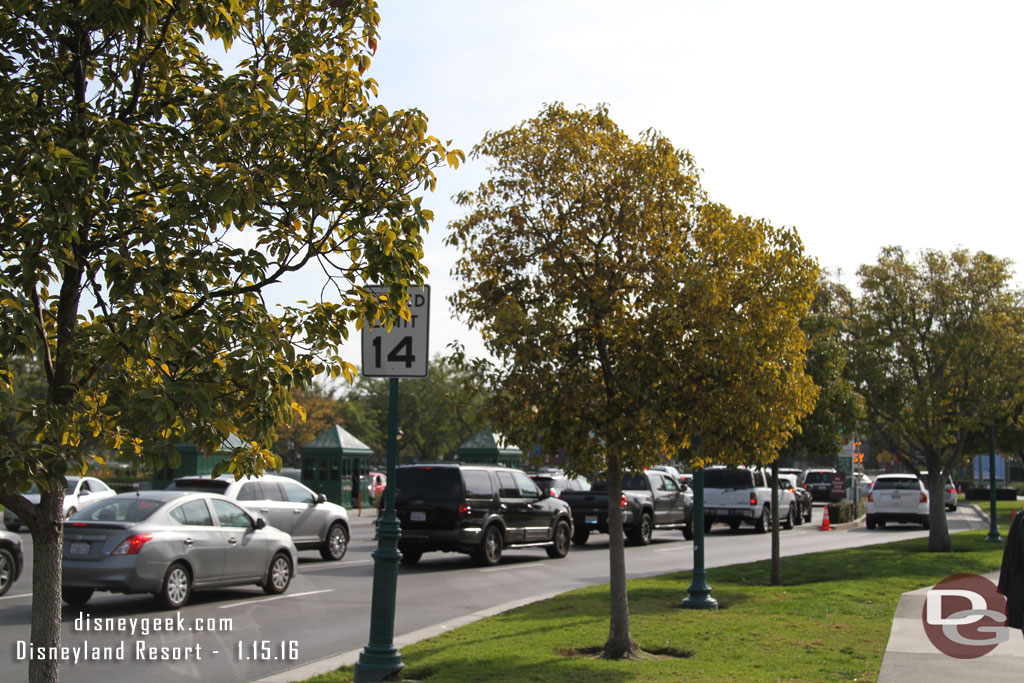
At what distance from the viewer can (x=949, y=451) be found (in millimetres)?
23234

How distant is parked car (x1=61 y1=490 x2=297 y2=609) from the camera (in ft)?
42.4

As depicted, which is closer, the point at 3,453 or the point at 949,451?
the point at 3,453

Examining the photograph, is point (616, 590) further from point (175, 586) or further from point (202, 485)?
point (202, 485)

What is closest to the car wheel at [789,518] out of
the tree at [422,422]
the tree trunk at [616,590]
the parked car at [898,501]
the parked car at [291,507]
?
the parked car at [898,501]

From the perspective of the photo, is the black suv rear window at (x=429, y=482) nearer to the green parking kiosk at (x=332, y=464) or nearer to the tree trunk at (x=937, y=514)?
the tree trunk at (x=937, y=514)

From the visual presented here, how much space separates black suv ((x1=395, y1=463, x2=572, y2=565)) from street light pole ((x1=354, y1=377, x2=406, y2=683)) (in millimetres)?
10092

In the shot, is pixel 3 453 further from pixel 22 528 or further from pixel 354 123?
pixel 22 528

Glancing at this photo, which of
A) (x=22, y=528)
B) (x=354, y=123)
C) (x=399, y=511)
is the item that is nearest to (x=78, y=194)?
(x=354, y=123)

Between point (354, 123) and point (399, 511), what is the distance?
15.2m

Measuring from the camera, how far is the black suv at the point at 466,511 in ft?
65.0

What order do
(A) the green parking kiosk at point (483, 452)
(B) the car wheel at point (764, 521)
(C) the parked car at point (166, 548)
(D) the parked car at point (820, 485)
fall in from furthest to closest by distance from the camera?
(D) the parked car at point (820, 485), (A) the green parking kiosk at point (483, 452), (B) the car wheel at point (764, 521), (C) the parked car at point (166, 548)

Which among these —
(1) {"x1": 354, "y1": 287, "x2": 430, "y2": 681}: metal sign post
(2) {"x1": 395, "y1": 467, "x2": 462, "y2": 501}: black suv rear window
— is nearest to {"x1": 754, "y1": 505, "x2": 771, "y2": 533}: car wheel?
(2) {"x1": 395, "y1": 467, "x2": 462, "y2": 501}: black suv rear window

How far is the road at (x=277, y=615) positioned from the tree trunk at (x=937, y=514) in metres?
2.93

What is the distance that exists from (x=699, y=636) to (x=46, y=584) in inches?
287
